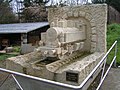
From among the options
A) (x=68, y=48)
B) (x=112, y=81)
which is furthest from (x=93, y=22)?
(x=112, y=81)

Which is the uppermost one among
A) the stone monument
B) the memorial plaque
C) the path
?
the stone monument

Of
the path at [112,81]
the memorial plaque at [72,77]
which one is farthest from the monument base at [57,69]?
the path at [112,81]

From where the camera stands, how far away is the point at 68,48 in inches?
180

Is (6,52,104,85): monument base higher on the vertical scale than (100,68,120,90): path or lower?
higher

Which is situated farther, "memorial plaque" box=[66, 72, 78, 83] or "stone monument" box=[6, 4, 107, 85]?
"stone monument" box=[6, 4, 107, 85]

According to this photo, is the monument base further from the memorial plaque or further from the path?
the path

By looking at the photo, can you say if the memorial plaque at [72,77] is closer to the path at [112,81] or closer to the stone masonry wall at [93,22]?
the path at [112,81]

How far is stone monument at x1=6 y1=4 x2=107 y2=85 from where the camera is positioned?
3.74 m

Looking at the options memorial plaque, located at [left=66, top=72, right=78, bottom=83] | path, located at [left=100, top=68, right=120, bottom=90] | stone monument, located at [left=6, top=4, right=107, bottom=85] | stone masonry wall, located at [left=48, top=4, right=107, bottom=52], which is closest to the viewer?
memorial plaque, located at [left=66, top=72, right=78, bottom=83]

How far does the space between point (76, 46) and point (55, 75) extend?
167 cm

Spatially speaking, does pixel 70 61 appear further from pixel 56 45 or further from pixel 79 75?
pixel 79 75

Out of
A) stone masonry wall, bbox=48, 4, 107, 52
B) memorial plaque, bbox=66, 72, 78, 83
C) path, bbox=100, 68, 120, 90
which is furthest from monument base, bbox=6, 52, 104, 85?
stone masonry wall, bbox=48, 4, 107, 52

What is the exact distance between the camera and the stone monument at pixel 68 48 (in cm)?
374

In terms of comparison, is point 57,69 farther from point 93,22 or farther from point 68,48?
point 93,22
